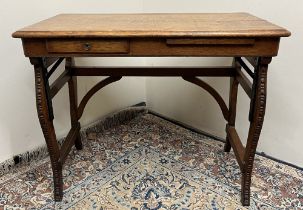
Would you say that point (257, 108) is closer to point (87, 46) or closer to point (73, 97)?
point (87, 46)

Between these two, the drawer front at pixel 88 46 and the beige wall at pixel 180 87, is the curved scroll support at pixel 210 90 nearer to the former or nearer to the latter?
the beige wall at pixel 180 87

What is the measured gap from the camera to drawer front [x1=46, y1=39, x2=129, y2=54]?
0.94m

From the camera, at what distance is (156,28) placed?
95cm

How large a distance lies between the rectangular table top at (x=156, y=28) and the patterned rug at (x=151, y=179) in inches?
26.9

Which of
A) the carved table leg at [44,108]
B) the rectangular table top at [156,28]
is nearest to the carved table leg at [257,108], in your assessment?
the rectangular table top at [156,28]

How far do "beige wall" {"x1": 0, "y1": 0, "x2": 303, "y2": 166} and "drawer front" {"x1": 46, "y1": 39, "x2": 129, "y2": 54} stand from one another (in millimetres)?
463

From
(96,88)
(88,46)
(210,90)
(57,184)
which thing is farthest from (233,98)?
(57,184)

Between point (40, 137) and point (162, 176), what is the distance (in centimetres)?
67

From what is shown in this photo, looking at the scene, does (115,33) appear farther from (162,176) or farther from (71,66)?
(162,176)

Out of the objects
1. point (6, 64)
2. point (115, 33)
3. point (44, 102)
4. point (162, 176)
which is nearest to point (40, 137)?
point (6, 64)

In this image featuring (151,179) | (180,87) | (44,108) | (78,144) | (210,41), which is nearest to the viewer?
(210,41)

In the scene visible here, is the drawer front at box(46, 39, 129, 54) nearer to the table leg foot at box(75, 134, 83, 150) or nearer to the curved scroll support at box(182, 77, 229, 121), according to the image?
the curved scroll support at box(182, 77, 229, 121)

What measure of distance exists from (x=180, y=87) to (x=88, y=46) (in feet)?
3.07

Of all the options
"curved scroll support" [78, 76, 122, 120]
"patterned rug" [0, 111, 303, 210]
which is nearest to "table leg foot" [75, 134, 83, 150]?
"patterned rug" [0, 111, 303, 210]
